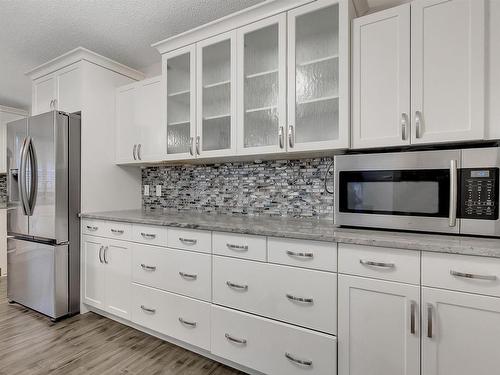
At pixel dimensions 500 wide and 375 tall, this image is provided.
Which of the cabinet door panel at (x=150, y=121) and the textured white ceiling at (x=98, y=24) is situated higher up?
the textured white ceiling at (x=98, y=24)

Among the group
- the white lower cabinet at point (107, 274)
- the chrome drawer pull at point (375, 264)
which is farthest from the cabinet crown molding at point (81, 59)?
the chrome drawer pull at point (375, 264)

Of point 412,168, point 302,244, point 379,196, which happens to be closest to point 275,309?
point 302,244

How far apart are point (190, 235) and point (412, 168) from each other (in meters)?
1.37

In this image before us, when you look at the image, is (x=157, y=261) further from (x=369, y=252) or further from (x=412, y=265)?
(x=412, y=265)

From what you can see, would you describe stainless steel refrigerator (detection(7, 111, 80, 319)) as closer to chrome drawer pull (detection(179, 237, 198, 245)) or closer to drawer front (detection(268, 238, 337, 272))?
chrome drawer pull (detection(179, 237, 198, 245))

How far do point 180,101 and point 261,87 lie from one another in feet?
2.52

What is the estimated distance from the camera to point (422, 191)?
1396mm

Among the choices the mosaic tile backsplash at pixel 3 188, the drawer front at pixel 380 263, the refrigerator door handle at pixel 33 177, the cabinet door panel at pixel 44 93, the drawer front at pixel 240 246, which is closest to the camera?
the drawer front at pixel 380 263

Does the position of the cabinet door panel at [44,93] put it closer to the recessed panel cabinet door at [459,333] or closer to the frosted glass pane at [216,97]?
the frosted glass pane at [216,97]

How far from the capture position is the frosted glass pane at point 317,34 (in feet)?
5.45

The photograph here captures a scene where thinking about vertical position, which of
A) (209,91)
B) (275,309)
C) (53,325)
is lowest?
(53,325)

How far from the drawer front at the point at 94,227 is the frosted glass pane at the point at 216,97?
1.12 metres

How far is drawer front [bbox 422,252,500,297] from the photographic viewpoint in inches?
42.6

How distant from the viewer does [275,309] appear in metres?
1.55
